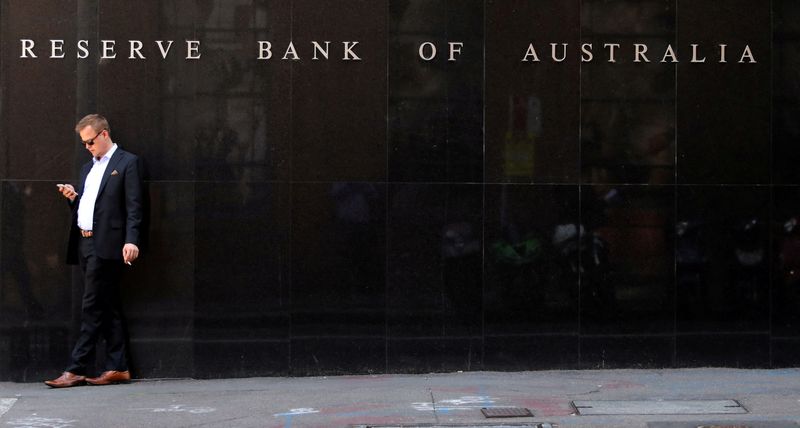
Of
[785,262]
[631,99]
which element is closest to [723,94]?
[631,99]

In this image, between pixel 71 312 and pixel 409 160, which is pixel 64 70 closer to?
pixel 71 312

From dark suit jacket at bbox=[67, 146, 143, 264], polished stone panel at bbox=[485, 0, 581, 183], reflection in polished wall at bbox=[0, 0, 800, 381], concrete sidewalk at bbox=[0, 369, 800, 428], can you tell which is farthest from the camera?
polished stone panel at bbox=[485, 0, 581, 183]

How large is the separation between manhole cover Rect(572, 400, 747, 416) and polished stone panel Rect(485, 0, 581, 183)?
6.64 ft

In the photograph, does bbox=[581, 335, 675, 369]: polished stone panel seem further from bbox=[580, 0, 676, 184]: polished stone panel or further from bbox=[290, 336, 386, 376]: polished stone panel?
bbox=[290, 336, 386, 376]: polished stone panel

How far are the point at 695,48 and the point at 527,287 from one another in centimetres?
240

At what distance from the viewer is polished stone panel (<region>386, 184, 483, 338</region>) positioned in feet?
29.3

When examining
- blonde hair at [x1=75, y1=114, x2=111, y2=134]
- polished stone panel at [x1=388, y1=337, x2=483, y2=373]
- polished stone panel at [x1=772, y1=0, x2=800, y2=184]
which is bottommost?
polished stone panel at [x1=388, y1=337, x2=483, y2=373]

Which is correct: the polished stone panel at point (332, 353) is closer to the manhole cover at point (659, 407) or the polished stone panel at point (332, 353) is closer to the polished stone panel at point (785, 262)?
the manhole cover at point (659, 407)

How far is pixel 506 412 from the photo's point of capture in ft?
24.6

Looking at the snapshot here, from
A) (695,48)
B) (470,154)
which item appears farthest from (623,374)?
(695,48)

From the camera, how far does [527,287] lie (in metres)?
9.01

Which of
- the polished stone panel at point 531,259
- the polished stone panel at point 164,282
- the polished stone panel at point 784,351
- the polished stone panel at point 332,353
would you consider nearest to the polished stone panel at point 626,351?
the polished stone panel at point 531,259

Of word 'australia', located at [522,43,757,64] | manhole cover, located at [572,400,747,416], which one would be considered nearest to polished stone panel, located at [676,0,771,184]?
word 'australia', located at [522,43,757,64]

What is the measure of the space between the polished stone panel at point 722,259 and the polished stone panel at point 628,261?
0.36 feet
